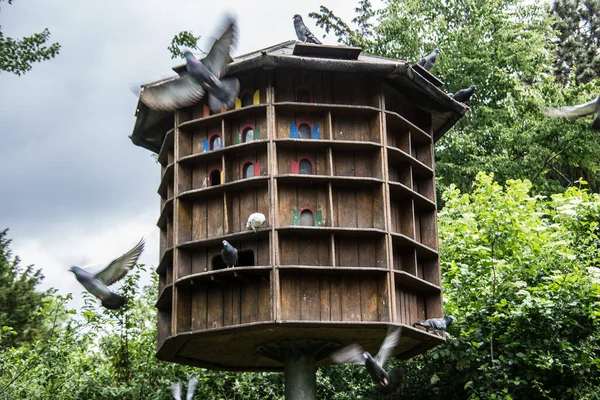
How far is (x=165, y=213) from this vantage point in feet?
42.0

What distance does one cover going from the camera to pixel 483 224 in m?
15.7

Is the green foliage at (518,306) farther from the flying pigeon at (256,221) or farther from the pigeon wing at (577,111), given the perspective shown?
the flying pigeon at (256,221)

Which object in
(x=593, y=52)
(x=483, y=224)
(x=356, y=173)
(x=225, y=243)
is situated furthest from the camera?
(x=593, y=52)

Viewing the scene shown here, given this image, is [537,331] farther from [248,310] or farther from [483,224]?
A: [248,310]

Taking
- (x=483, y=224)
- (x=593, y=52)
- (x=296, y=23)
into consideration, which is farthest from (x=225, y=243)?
(x=593, y=52)

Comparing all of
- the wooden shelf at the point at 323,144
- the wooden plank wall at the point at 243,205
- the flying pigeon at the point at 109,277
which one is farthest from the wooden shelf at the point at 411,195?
the flying pigeon at the point at 109,277

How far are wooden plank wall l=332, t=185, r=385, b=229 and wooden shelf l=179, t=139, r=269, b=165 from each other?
3.58 ft

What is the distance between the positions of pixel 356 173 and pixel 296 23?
3612 mm

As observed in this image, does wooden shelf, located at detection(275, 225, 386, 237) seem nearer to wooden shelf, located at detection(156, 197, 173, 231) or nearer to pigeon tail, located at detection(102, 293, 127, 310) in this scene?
wooden shelf, located at detection(156, 197, 173, 231)

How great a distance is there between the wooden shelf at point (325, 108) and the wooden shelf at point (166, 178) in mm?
1796

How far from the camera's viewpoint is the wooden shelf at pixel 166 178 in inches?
497

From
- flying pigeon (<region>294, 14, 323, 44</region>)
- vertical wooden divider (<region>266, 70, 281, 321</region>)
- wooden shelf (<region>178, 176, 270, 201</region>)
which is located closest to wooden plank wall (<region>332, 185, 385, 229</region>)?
vertical wooden divider (<region>266, 70, 281, 321</region>)

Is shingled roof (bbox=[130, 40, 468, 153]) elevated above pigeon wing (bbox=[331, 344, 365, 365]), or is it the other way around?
shingled roof (bbox=[130, 40, 468, 153])

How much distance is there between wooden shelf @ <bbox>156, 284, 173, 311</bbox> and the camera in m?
11.9
